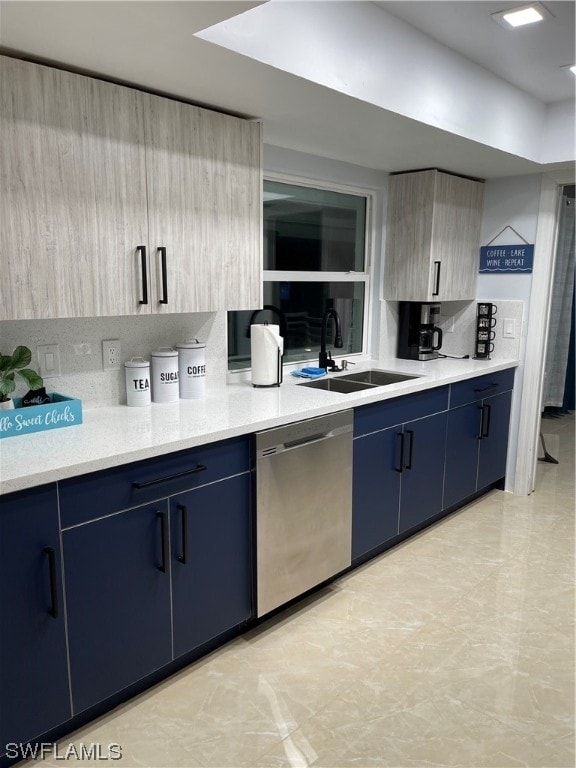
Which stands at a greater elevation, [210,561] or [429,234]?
[429,234]

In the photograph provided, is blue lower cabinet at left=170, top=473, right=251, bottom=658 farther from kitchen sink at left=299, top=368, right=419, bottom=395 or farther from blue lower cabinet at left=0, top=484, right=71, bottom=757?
kitchen sink at left=299, top=368, right=419, bottom=395

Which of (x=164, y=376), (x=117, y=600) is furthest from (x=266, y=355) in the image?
(x=117, y=600)

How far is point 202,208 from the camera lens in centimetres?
240

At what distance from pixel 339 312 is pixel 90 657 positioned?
2.35m

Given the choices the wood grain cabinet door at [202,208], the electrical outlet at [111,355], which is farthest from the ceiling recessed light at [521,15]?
the electrical outlet at [111,355]

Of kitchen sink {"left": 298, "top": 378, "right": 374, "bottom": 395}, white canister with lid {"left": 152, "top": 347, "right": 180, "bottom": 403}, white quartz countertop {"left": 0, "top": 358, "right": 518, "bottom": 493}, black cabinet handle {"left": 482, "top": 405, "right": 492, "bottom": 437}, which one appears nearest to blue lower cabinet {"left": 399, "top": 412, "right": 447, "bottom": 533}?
white quartz countertop {"left": 0, "top": 358, "right": 518, "bottom": 493}

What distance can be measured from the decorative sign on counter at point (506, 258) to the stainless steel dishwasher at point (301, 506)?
205cm

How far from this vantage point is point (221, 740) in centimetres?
192

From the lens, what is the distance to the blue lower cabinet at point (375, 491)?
2869mm

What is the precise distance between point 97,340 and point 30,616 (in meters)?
1.15

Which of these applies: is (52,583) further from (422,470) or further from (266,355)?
(422,470)

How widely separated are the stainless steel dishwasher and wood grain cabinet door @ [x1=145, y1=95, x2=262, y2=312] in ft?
2.16

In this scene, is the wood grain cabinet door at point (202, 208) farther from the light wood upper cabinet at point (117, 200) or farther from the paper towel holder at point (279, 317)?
the paper towel holder at point (279, 317)

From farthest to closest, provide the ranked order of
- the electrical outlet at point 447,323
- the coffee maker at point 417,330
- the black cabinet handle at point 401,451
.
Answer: the electrical outlet at point 447,323 → the coffee maker at point 417,330 → the black cabinet handle at point 401,451
